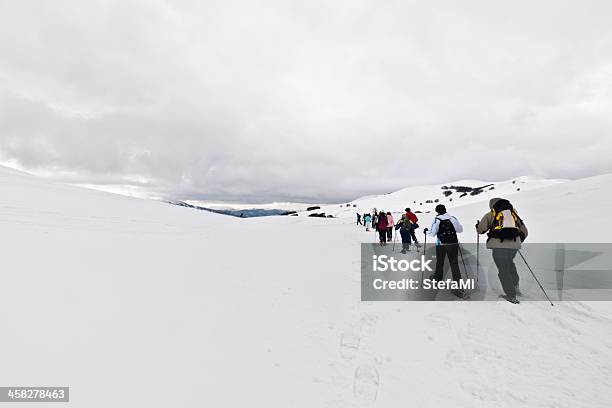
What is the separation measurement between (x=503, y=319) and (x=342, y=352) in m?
3.38

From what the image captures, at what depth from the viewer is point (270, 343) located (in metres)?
4.55

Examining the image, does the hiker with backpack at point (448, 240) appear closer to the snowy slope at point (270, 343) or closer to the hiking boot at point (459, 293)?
the hiking boot at point (459, 293)

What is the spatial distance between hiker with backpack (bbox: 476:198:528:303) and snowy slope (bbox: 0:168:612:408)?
54cm

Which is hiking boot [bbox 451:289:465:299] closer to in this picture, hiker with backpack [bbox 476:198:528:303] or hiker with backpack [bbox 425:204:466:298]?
hiker with backpack [bbox 425:204:466:298]

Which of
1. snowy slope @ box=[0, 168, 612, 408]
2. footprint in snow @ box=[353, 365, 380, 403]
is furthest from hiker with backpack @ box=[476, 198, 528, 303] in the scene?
footprint in snow @ box=[353, 365, 380, 403]

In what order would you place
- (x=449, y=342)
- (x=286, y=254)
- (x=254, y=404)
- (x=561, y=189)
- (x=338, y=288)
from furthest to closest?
1. (x=561, y=189)
2. (x=286, y=254)
3. (x=338, y=288)
4. (x=449, y=342)
5. (x=254, y=404)

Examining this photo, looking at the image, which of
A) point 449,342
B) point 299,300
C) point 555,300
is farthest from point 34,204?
point 555,300

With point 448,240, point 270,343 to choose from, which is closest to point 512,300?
point 448,240

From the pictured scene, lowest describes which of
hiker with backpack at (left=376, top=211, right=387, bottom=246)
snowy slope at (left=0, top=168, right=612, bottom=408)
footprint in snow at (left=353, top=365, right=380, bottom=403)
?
footprint in snow at (left=353, top=365, right=380, bottom=403)

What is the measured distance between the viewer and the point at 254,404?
127 inches

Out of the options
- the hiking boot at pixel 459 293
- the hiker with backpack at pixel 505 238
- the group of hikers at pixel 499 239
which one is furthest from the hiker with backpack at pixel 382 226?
the hiker with backpack at pixel 505 238

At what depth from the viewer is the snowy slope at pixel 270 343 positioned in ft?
11.0

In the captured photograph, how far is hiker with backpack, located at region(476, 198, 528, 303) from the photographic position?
633cm

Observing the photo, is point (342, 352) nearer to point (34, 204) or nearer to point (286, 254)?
point (286, 254)
